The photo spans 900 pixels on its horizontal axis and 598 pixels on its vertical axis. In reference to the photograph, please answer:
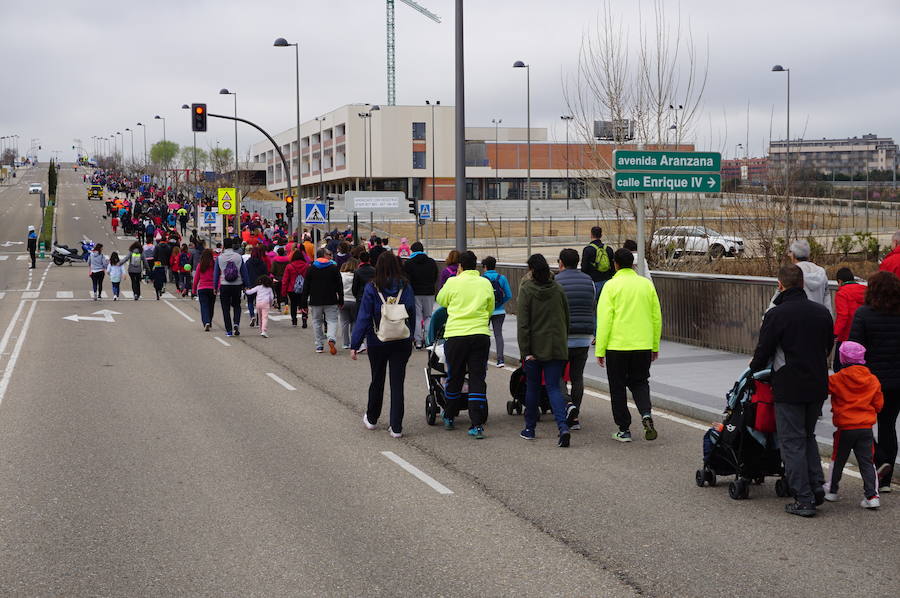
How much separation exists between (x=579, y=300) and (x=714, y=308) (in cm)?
669

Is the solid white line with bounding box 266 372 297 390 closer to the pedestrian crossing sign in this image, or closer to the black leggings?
the black leggings

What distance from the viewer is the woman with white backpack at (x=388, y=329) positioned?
10.2 meters

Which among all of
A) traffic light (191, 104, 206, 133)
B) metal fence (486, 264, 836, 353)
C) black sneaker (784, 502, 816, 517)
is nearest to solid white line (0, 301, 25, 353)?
traffic light (191, 104, 206, 133)

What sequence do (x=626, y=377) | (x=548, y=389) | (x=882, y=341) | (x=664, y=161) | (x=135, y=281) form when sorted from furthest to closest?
(x=135, y=281), (x=664, y=161), (x=548, y=389), (x=626, y=377), (x=882, y=341)

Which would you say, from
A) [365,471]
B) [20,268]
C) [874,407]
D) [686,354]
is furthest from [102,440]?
[20,268]

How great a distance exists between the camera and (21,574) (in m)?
6.04

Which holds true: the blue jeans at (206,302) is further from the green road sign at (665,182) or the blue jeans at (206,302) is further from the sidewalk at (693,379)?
the green road sign at (665,182)

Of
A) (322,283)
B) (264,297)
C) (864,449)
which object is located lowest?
(864,449)

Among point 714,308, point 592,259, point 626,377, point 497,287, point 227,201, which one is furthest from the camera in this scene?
point 227,201

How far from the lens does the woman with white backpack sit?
1020cm

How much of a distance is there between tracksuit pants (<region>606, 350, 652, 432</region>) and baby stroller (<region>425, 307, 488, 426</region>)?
4.44 ft

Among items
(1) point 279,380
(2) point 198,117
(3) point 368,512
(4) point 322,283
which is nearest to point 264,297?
(4) point 322,283

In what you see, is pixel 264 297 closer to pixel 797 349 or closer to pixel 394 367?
pixel 394 367

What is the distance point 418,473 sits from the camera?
28.5ft
